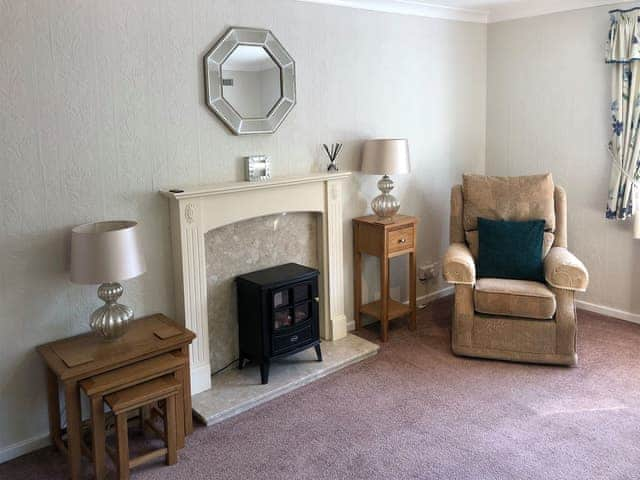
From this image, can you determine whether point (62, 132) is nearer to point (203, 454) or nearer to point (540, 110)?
point (203, 454)

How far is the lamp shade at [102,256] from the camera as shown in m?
2.48

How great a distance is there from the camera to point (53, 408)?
2.69 m

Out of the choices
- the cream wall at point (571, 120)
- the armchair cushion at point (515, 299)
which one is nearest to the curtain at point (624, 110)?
the cream wall at point (571, 120)

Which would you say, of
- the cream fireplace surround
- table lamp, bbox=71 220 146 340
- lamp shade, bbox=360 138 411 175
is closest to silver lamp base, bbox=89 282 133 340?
table lamp, bbox=71 220 146 340

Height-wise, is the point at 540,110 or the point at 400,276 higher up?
the point at 540,110

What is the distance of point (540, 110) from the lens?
179 inches

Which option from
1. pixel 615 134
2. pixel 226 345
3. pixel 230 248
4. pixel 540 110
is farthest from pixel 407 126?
pixel 226 345

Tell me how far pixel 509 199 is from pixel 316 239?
4.59 ft

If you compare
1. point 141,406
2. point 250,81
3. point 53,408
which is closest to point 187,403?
point 141,406

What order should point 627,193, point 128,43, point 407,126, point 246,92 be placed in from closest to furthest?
point 128,43 → point 246,92 → point 627,193 → point 407,126

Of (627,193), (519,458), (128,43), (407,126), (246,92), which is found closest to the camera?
(519,458)

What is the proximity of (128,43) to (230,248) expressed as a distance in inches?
48.4

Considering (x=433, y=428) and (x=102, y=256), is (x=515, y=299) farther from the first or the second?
(x=102, y=256)

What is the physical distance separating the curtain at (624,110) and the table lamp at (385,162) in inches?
60.1
